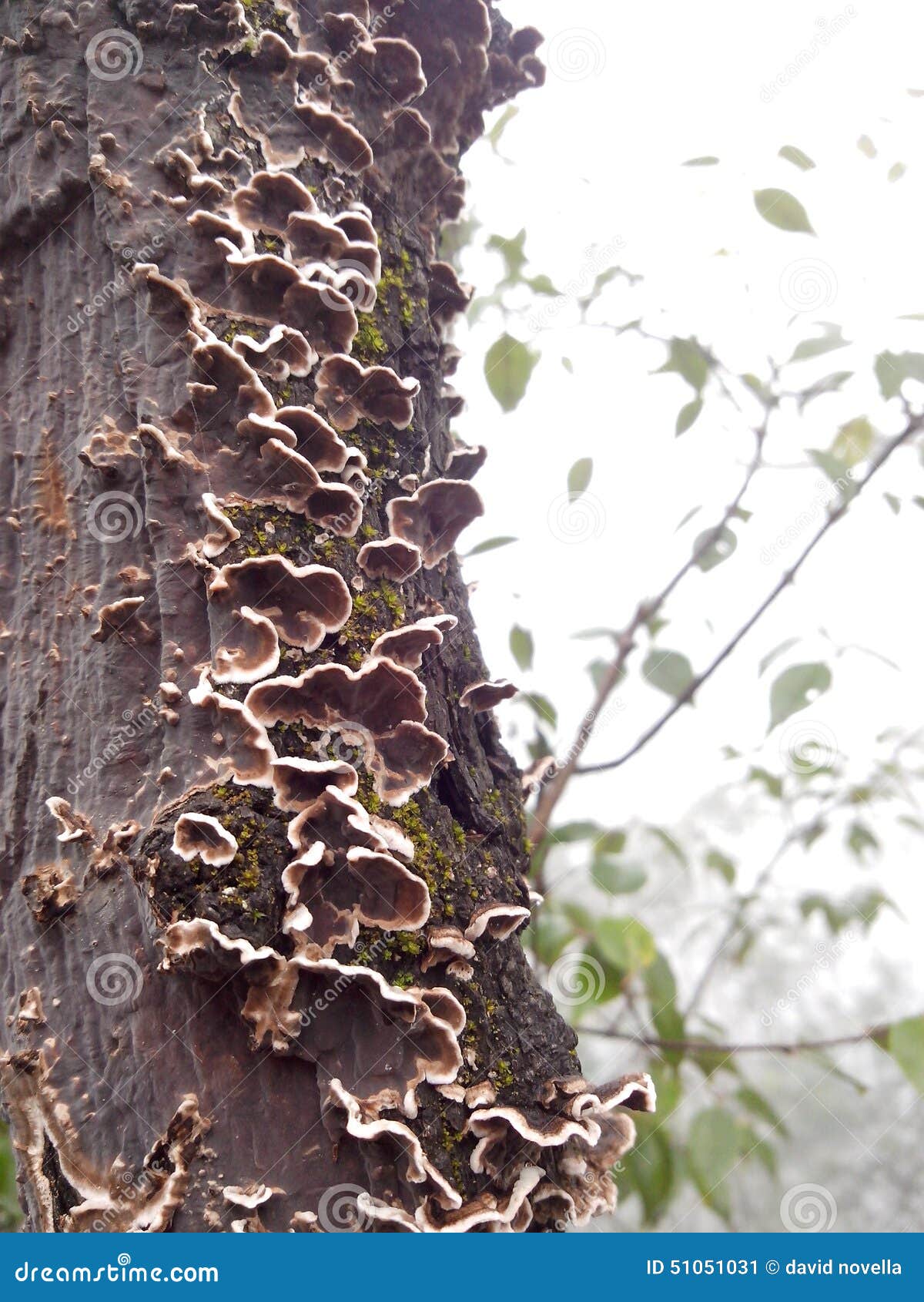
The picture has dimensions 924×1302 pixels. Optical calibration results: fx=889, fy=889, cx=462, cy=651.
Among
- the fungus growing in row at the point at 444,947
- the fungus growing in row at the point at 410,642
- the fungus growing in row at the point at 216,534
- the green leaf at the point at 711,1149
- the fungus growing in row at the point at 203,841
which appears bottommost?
the green leaf at the point at 711,1149

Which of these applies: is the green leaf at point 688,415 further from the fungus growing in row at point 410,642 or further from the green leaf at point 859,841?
the green leaf at point 859,841

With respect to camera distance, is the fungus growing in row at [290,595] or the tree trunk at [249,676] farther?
the fungus growing in row at [290,595]

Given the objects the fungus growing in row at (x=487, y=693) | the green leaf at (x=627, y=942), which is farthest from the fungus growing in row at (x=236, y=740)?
the green leaf at (x=627, y=942)

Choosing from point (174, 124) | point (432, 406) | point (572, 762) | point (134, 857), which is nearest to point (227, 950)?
point (134, 857)

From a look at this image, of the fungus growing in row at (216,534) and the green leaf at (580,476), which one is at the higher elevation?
the green leaf at (580,476)

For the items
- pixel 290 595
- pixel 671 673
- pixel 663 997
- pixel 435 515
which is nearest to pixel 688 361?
pixel 671 673

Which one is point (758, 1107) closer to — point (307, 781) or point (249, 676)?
point (307, 781)
